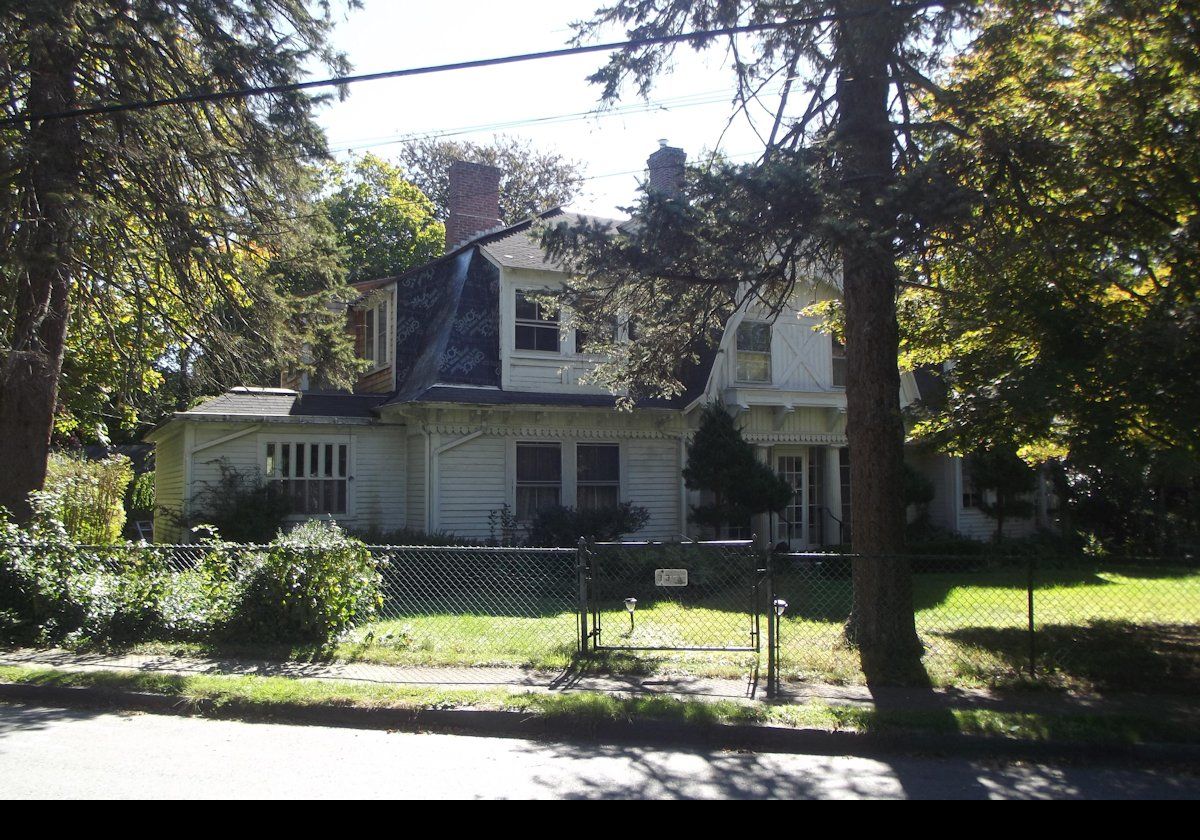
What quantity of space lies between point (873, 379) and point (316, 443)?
439 inches

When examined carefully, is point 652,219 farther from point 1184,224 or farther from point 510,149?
point 510,149

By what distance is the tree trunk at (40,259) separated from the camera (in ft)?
→ 36.3

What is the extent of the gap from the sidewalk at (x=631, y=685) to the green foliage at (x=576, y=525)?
261 inches

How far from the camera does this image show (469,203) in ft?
69.4

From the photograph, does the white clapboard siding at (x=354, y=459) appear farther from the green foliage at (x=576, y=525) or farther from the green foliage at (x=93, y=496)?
the green foliage at (x=93, y=496)

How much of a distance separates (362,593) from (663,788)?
549cm

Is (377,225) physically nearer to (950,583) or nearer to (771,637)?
(950,583)

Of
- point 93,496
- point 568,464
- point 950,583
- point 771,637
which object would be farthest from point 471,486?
point 93,496

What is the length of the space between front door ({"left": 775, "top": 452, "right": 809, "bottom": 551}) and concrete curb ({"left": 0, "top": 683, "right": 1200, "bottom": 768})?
13314 mm

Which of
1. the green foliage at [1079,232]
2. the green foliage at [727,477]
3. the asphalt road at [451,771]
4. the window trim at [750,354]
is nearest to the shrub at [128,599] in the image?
the asphalt road at [451,771]

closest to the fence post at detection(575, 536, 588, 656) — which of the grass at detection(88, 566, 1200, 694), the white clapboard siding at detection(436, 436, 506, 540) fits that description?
the grass at detection(88, 566, 1200, 694)
